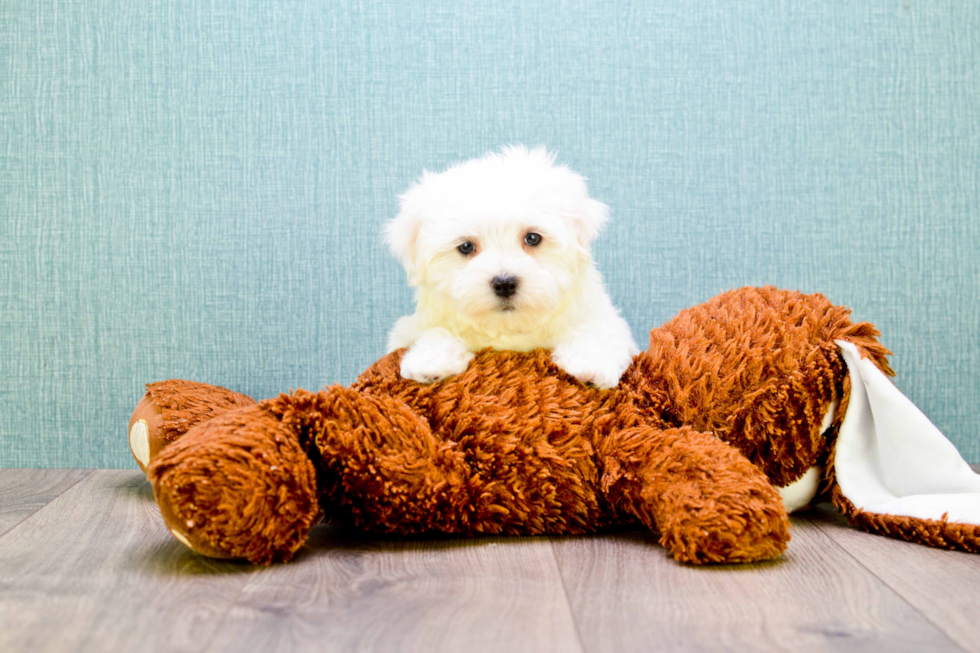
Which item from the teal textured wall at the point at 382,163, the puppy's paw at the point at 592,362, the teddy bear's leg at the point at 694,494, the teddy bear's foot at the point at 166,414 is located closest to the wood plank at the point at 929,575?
the teddy bear's leg at the point at 694,494

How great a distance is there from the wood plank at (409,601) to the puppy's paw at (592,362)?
11.6 inches

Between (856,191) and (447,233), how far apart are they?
116 centimetres

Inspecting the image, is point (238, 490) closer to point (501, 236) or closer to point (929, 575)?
point (501, 236)

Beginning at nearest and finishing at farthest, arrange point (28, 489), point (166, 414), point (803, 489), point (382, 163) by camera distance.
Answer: point (803, 489) < point (166, 414) < point (28, 489) < point (382, 163)

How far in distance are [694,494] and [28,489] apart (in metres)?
1.46

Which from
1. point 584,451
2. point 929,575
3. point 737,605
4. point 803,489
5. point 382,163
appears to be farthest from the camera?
point 382,163

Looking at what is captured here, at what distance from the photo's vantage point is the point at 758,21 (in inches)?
75.1

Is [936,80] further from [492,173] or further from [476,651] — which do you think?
[476,651]

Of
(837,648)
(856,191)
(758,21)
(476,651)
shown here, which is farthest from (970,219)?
(476,651)

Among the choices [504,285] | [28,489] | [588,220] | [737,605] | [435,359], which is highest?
[588,220]

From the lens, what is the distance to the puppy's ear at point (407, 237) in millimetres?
1431

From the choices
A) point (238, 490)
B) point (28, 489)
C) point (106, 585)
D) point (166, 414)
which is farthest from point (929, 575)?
point (28, 489)

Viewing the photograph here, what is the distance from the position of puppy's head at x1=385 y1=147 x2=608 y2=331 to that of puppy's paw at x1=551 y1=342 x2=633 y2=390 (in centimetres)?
8

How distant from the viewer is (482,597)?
1014 mm
